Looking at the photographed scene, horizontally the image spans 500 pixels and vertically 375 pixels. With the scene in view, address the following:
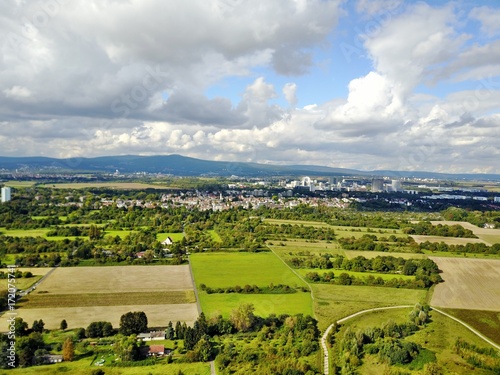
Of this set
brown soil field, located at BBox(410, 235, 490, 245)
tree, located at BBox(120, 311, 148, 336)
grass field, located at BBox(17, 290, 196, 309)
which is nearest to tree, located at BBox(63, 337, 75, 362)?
tree, located at BBox(120, 311, 148, 336)

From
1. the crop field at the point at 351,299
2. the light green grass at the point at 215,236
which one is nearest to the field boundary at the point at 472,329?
the crop field at the point at 351,299

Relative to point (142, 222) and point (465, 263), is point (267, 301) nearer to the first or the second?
point (465, 263)

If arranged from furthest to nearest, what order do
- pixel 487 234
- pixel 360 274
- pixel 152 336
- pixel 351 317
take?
pixel 487 234 → pixel 360 274 → pixel 351 317 → pixel 152 336

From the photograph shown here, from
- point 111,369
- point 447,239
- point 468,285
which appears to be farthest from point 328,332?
point 447,239

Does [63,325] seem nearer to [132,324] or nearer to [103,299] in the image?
[132,324]

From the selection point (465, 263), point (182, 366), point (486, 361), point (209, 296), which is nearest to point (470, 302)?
point (486, 361)

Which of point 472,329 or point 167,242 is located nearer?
point 472,329

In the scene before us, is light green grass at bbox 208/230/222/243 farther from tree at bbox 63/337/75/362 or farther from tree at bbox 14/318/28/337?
tree at bbox 63/337/75/362
